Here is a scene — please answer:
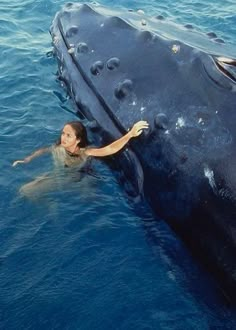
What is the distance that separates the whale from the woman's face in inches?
25.4

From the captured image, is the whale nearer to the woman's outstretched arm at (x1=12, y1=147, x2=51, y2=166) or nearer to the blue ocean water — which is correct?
the blue ocean water

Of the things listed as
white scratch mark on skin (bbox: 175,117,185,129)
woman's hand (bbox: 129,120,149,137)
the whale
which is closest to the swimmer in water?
the whale

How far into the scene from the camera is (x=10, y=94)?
1089cm

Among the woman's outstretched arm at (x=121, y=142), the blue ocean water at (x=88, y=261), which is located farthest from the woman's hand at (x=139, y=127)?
the blue ocean water at (x=88, y=261)

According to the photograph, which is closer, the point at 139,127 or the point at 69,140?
the point at 139,127

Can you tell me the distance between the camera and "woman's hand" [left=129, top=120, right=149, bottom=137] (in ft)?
19.6

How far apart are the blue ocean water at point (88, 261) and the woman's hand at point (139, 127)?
45.2 inches

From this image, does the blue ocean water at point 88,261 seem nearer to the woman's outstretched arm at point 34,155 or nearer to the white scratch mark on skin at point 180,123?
the woman's outstretched arm at point 34,155

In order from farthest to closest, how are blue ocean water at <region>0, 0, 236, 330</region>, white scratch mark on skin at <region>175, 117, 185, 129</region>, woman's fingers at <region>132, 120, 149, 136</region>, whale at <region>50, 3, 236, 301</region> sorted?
woman's fingers at <region>132, 120, 149, 136</region>, blue ocean water at <region>0, 0, 236, 330</region>, white scratch mark on skin at <region>175, 117, 185, 129</region>, whale at <region>50, 3, 236, 301</region>

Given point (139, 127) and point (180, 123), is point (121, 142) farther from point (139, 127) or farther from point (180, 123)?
point (180, 123)

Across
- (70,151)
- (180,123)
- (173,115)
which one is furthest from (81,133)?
(180,123)

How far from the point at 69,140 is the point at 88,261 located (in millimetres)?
2438

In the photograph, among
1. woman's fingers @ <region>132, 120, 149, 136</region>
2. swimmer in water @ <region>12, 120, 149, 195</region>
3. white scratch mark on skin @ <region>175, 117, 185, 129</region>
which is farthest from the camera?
swimmer in water @ <region>12, 120, 149, 195</region>

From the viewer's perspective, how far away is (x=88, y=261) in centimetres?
657
